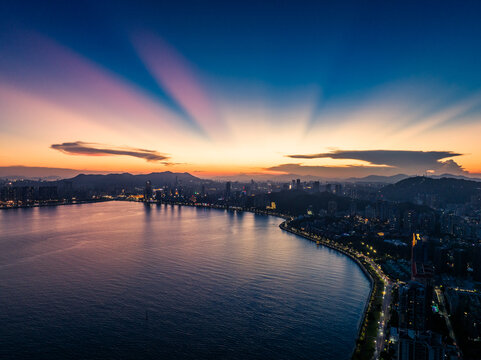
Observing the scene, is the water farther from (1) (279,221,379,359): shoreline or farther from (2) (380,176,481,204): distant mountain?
(2) (380,176,481,204): distant mountain

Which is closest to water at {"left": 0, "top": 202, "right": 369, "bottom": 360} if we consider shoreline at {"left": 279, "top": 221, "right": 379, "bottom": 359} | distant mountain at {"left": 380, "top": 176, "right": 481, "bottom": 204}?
shoreline at {"left": 279, "top": 221, "right": 379, "bottom": 359}

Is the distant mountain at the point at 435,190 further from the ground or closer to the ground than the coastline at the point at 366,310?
further from the ground

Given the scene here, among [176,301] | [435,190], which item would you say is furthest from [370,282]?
[435,190]

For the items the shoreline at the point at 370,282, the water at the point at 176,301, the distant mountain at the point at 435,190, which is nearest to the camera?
the water at the point at 176,301

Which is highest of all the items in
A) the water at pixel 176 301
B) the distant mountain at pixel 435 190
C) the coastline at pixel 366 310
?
the distant mountain at pixel 435 190

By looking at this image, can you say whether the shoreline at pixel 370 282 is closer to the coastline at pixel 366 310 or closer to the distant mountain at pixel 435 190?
the coastline at pixel 366 310

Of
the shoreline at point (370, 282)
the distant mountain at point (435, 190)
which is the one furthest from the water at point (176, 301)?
the distant mountain at point (435, 190)

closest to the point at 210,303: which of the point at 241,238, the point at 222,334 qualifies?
the point at 222,334
